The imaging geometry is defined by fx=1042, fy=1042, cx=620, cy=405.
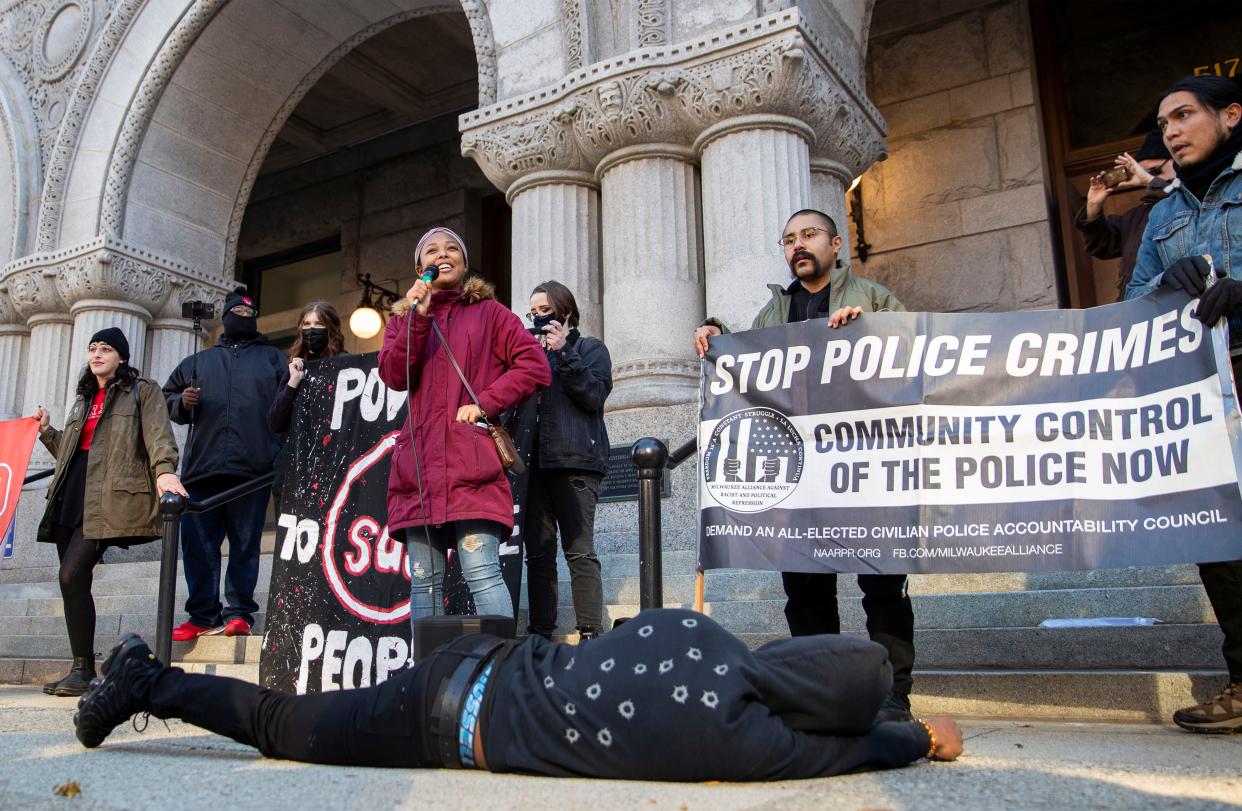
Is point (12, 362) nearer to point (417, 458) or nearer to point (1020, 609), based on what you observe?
point (417, 458)

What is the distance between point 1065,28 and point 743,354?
7.56m

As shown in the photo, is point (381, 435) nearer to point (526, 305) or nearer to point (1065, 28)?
point (526, 305)

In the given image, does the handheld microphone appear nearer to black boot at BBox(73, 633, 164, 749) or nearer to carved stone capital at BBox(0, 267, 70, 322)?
black boot at BBox(73, 633, 164, 749)

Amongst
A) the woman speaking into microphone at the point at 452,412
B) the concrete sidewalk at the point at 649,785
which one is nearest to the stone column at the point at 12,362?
the woman speaking into microphone at the point at 452,412

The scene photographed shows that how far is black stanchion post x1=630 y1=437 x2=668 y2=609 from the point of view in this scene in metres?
4.05

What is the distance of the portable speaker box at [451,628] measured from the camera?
313 cm

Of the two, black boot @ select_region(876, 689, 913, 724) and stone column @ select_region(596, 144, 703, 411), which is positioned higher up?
stone column @ select_region(596, 144, 703, 411)

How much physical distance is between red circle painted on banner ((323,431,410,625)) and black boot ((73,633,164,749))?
1.72 meters

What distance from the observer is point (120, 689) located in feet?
9.27

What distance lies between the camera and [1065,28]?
986 cm

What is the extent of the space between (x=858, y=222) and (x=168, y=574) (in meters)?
7.03

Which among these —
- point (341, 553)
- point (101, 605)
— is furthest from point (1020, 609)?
point (101, 605)

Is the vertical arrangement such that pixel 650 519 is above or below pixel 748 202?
below

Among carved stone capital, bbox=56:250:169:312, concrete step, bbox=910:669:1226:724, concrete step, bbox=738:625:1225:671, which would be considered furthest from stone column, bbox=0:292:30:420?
concrete step, bbox=910:669:1226:724
